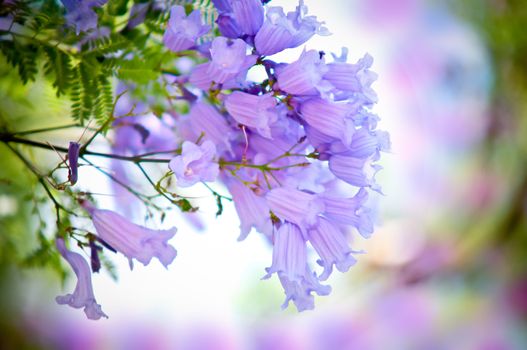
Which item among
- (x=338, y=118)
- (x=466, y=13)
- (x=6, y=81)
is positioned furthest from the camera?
(x=466, y=13)

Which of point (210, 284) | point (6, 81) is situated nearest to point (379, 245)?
point (210, 284)

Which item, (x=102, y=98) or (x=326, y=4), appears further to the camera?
(x=326, y=4)

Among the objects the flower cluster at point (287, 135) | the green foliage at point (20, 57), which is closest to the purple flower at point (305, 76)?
the flower cluster at point (287, 135)

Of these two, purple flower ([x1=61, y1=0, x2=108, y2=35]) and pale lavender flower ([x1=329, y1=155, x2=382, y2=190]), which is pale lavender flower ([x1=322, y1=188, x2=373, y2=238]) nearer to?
pale lavender flower ([x1=329, y1=155, x2=382, y2=190])

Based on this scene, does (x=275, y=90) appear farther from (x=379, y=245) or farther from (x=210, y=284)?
(x=379, y=245)

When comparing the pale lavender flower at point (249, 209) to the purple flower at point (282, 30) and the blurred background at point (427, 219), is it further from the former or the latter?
the blurred background at point (427, 219)

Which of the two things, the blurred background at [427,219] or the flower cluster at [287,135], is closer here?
the flower cluster at [287,135]
